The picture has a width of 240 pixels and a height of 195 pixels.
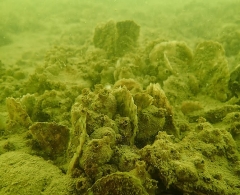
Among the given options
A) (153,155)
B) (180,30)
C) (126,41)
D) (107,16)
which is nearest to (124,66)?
(126,41)

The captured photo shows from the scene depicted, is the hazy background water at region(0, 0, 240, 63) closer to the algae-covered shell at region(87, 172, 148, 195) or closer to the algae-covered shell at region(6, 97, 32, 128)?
the algae-covered shell at region(6, 97, 32, 128)

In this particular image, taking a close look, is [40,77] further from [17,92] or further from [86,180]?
[86,180]

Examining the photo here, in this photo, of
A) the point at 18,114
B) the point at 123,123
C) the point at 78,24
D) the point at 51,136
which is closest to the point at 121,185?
the point at 123,123

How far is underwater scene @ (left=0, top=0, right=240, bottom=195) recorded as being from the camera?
1933mm

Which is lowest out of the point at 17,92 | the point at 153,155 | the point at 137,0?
the point at 17,92

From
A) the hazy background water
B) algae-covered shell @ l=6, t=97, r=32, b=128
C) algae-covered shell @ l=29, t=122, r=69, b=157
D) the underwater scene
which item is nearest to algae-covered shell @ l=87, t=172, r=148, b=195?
the underwater scene

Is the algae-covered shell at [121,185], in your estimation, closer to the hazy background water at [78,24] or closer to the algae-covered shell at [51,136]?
the algae-covered shell at [51,136]

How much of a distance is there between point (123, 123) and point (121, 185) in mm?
823

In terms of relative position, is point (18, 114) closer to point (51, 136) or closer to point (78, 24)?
point (51, 136)

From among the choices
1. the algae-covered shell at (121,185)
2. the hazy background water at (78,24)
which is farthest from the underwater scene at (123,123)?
the hazy background water at (78,24)

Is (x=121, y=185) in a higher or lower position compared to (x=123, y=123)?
lower

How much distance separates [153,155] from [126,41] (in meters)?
4.92

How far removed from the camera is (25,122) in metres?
3.03

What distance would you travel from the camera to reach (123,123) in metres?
2.39
